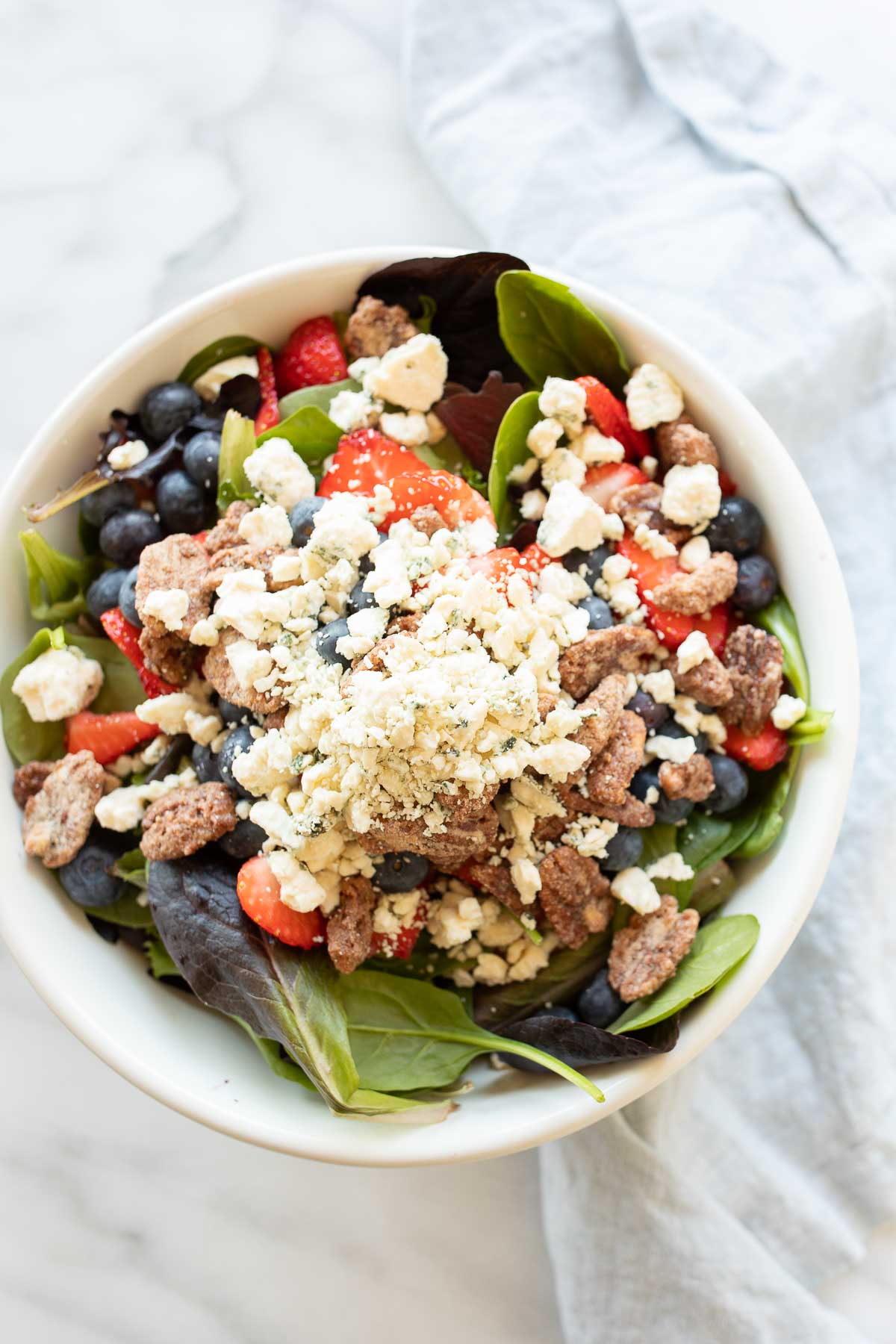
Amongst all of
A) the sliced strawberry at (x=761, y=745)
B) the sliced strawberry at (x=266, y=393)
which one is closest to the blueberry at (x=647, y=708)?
the sliced strawberry at (x=761, y=745)

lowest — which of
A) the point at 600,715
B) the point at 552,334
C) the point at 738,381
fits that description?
the point at 738,381

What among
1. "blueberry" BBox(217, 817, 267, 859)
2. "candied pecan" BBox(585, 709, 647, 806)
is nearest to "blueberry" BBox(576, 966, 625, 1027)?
"candied pecan" BBox(585, 709, 647, 806)

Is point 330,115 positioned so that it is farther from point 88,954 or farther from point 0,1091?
point 0,1091

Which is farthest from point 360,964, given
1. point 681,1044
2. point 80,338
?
point 80,338

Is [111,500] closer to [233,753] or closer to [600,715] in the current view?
[233,753]

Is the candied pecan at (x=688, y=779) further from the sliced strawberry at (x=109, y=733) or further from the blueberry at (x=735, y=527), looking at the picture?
the sliced strawberry at (x=109, y=733)

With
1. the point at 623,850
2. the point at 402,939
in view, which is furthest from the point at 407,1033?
the point at 623,850

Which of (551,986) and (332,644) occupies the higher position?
(332,644)
